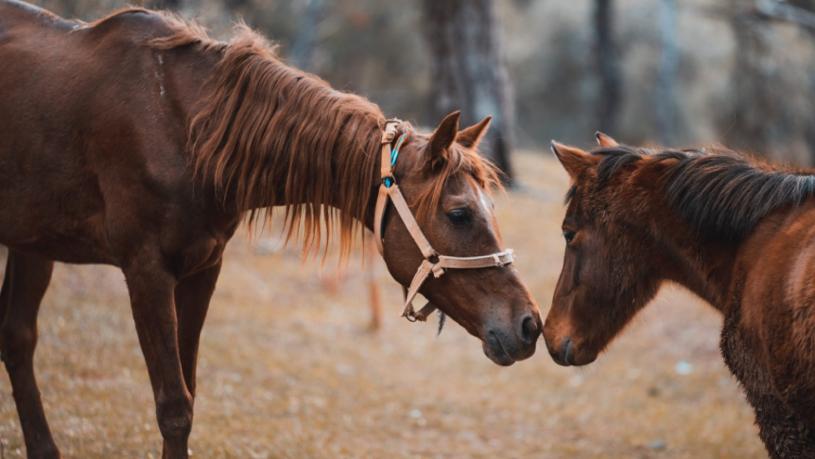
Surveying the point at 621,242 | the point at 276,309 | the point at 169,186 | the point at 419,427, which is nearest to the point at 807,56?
the point at 276,309

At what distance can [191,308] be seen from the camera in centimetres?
445

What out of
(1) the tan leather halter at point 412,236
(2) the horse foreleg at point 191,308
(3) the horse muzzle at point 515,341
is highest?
(1) the tan leather halter at point 412,236

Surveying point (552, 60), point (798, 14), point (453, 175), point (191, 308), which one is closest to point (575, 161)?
point (453, 175)

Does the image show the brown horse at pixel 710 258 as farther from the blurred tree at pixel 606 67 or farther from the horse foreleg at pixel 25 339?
the blurred tree at pixel 606 67

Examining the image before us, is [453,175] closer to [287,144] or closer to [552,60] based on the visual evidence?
[287,144]

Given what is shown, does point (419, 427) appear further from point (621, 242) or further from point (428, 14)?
point (428, 14)

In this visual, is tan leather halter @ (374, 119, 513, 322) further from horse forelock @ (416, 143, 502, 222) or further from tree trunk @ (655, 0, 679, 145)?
tree trunk @ (655, 0, 679, 145)

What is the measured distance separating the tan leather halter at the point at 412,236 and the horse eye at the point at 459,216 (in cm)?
16

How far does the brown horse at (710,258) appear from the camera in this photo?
10.8 ft

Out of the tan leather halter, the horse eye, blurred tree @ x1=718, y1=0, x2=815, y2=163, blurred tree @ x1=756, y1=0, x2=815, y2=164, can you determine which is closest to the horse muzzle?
the tan leather halter

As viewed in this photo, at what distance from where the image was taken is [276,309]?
35.6 ft

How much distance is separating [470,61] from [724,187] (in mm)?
11325

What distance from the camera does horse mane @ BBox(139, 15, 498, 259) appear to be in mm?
4004

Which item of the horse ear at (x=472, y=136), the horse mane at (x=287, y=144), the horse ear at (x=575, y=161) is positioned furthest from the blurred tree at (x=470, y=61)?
the horse mane at (x=287, y=144)
